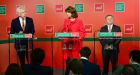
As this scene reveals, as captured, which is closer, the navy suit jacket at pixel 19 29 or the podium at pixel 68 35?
the podium at pixel 68 35

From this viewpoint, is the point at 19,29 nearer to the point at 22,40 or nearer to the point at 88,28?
the point at 22,40

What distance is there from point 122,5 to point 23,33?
10.6 feet

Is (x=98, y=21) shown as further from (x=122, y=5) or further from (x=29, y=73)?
(x=29, y=73)

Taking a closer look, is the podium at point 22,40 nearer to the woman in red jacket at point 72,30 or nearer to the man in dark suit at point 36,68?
the woman in red jacket at point 72,30

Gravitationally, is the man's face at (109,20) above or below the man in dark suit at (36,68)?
above

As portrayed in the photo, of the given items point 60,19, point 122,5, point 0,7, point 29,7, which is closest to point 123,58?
point 122,5

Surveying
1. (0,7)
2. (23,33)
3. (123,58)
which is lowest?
(123,58)

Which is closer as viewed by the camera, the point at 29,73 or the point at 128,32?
the point at 29,73

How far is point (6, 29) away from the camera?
9898 millimetres

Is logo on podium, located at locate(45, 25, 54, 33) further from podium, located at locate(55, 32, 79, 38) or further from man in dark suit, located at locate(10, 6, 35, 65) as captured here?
podium, located at locate(55, 32, 79, 38)

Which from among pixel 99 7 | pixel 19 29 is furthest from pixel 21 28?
pixel 99 7

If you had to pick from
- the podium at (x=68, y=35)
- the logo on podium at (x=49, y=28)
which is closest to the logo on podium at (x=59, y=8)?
the logo on podium at (x=49, y=28)

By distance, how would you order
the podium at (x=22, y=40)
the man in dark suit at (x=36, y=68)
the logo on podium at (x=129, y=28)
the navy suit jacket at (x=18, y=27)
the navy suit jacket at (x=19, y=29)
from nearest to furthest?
the man in dark suit at (x=36, y=68)
the podium at (x=22, y=40)
the navy suit jacket at (x=19, y=29)
the navy suit jacket at (x=18, y=27)
the logo on podium at (x=129, y=28)

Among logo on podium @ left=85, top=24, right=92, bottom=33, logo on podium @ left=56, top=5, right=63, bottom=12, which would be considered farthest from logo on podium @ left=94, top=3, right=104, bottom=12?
logo on podium @ left=56, top=5, right=63, bottom=12
